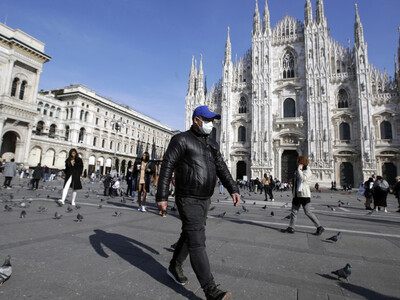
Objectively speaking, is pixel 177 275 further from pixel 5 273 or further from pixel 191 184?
pixel 5 273

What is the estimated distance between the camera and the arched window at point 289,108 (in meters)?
28.7

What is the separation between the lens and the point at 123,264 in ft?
8.09

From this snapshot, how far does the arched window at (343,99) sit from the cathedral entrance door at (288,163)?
23.5 feet

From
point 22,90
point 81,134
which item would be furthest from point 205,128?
point 81,134

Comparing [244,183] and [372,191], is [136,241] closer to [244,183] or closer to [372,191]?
[372,191]

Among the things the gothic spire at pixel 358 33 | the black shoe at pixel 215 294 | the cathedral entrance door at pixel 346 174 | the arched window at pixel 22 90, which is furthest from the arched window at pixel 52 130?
the gothic spire at pixel 358 33

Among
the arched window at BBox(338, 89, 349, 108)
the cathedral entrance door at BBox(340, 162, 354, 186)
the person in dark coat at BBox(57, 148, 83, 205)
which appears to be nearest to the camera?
the person in dark coat at BBox(57, 148, 83, 205)

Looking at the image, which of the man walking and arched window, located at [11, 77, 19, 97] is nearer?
the man walking

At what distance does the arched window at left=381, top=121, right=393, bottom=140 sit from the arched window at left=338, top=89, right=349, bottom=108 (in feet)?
13.4

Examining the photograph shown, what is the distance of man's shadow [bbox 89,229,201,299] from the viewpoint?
208 cm

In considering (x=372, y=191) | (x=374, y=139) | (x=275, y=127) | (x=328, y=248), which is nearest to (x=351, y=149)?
(x=374, y=139)

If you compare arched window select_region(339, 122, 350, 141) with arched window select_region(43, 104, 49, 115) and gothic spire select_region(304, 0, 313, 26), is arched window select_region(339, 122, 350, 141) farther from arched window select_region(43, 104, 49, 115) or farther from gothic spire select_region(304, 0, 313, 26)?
arched window select_region(43, 104, 49, 115)

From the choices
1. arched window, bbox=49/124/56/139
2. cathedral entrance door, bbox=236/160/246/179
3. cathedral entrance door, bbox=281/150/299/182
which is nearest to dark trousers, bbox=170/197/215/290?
cathedral entrance door, bbox=281/150/299/182

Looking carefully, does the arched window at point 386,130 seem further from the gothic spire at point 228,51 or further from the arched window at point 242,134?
the gothic spire at point 228,51
